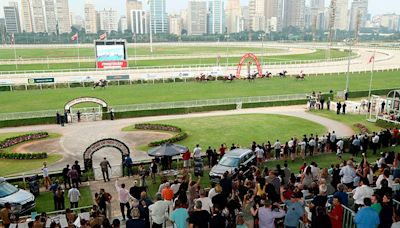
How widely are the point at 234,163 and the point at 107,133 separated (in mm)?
13897

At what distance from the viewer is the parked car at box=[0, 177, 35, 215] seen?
14914 millimetres

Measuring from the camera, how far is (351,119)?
108 feet

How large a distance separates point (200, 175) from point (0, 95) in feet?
115

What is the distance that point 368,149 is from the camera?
77.5 feet

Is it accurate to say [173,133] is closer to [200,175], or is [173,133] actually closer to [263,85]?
[200,175]

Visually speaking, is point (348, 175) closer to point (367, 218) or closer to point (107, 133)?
point (367, 218)

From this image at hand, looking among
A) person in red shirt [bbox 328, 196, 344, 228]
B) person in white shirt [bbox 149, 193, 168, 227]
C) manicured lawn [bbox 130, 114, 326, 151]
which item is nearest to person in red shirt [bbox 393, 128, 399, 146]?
manicured lawn [bbox 130, 114, 326, 151]

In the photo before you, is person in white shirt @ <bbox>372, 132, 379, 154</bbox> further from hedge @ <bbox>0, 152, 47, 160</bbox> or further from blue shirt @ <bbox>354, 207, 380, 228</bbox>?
hedge @ <bbox>0, 152, 47, 160</bbox>

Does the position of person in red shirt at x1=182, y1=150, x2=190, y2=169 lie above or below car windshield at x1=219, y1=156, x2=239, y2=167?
below

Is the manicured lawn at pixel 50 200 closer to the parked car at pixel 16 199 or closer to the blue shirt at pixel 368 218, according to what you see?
the parked car at pixel 16 199

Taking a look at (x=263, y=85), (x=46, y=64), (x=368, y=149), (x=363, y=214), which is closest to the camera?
(x=363, y=214)

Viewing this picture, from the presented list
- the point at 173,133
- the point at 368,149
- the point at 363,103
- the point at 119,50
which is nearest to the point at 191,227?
the point at 368,149

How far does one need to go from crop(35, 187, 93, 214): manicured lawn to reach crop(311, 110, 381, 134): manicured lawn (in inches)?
814

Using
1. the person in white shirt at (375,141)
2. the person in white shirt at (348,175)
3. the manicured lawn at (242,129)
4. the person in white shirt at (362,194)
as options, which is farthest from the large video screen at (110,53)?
the person in white shirt at (362,194)
